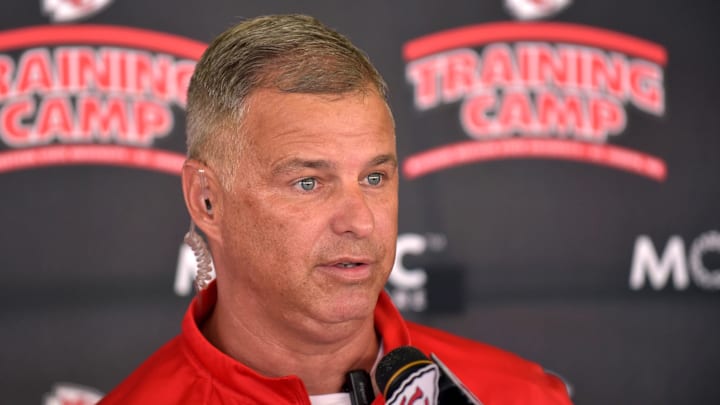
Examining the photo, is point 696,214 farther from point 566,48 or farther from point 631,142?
point 566,48

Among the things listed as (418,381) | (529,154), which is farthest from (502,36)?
(418,381)

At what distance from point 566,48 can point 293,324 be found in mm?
1512

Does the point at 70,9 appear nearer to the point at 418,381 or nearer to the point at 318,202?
the point at 318,202

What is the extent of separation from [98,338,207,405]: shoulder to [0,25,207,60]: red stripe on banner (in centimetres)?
118

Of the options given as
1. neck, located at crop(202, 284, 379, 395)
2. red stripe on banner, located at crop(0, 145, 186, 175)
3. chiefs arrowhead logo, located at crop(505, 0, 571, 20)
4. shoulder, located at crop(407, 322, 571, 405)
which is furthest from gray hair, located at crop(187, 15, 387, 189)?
chiefs arrowhead logo, located at crop(505, 0, 571, 20)

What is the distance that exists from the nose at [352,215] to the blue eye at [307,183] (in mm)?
44

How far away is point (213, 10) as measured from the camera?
2406 millimetres

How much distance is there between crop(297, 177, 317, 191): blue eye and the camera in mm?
1184

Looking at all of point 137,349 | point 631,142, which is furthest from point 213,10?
point 631,142

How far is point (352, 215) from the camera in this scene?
3.75ft

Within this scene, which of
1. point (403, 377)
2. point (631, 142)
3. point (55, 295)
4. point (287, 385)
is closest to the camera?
point (403, 377)


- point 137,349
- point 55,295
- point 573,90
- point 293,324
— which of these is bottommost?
point 137,349

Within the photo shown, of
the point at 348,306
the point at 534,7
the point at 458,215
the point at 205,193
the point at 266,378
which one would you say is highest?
the point at 534,7

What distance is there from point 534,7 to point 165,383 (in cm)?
161
